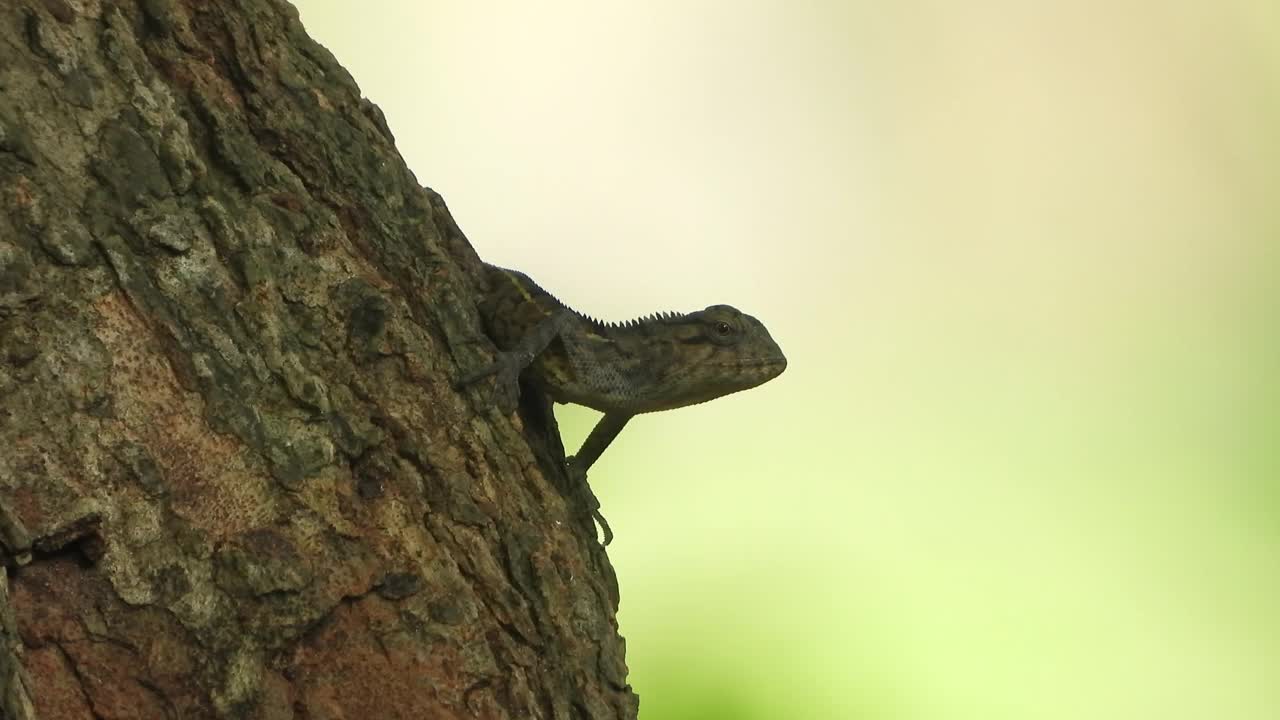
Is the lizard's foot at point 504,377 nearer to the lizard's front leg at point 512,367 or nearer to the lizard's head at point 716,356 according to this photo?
the lizard's front leg at point 512,367

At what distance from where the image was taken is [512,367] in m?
2.79

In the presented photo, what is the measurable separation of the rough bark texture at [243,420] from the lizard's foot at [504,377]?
4cm

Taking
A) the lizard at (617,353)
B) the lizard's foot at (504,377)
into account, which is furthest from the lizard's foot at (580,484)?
the lizard's foot at (504,377)

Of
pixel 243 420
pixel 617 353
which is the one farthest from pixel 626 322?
pixel 243 420

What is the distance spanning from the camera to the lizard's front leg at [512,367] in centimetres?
272

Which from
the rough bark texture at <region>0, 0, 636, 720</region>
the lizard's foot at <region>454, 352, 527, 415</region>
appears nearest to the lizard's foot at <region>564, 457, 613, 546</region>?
the rough bark texture at <region>0, 0, 636, 720</region>

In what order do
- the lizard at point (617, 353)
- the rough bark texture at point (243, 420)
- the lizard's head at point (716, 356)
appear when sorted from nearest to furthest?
the rough bark texture at point (243, 420), the lizard at point (617, 353), the lizard's head at point (716, 356)

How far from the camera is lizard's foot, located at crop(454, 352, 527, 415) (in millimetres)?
2713

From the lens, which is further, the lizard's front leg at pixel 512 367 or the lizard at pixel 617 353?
the lizard at pixel 617 353

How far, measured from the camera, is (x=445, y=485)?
8.17 feet

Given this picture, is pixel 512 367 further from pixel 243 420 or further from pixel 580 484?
pixel 243 420

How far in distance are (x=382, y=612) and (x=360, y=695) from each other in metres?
0.17

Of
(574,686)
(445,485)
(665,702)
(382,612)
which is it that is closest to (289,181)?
(445,485)

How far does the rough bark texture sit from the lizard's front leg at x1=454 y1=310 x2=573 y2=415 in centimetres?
4
